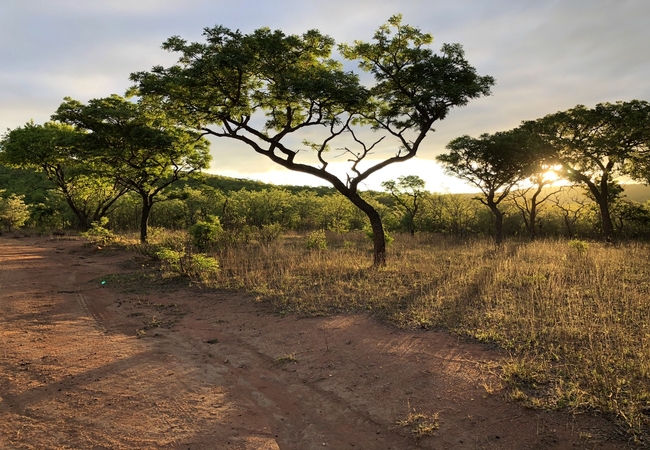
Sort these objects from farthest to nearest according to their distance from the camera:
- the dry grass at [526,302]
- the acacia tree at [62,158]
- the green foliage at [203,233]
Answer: the acacia tree at [62,158] → the green foliage at [203,233] → the dry grass at [526,302]

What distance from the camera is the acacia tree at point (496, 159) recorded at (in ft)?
58.5

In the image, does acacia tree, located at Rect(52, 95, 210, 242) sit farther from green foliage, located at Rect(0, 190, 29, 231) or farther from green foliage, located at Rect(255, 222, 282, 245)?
green foliage, located at Rect(0, 190, 29, 231)

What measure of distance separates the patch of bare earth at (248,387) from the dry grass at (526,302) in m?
0.39

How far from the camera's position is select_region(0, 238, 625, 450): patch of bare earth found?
3.58 m

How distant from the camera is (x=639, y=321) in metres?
5.84

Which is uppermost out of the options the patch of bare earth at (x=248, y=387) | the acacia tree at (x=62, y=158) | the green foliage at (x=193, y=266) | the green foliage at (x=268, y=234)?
the acacia tree at (x=62, y=158)

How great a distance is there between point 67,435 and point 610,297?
8.62 metres

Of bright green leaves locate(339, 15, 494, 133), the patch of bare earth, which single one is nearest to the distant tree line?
bright green leaves locate(339, 15, 494, 133)

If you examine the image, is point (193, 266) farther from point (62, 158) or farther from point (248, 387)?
point (62, 158)

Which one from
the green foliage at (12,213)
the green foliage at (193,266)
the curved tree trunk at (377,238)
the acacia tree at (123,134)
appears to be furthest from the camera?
the green foliage at (12,213)

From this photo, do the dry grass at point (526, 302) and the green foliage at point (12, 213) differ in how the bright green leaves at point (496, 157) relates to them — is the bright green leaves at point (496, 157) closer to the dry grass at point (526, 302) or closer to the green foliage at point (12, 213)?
the dry grass at point (526, 302)

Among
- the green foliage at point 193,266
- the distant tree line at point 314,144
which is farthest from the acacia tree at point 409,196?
the green foliage at point 193,266

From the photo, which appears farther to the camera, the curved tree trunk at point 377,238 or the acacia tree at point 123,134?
the acacia tree at point 123,134

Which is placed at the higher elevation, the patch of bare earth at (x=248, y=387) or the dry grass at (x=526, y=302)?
the dry grass at (x=526, y=302)
